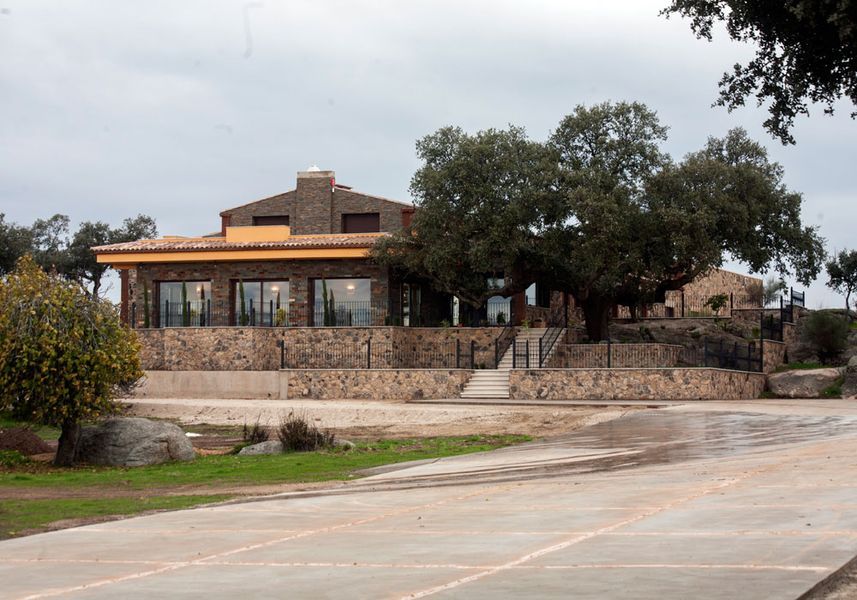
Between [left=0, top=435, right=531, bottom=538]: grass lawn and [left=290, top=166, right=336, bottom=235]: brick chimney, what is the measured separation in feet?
102

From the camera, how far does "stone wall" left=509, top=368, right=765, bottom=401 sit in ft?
124

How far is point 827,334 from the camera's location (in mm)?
44188

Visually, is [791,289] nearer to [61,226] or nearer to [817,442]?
[817,442]

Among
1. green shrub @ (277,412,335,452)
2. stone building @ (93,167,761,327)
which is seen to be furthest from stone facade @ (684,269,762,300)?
green shrub @ (277,412,335,452)

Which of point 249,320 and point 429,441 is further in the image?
point 249,320

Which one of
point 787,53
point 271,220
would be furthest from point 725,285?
point 787,53

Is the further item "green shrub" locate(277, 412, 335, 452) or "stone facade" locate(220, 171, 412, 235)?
"stone facade" locate(220, 171, 412, 235)

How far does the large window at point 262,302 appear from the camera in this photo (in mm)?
48469

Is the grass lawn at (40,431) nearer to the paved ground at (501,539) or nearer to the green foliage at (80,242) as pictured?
the paved ground at (501,539)

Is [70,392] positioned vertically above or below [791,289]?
below

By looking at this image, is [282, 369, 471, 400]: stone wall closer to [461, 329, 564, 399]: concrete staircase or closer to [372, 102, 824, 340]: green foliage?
[461, 329, 564, 399]: concrete staircase

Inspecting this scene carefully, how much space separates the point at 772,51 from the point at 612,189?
29.1m

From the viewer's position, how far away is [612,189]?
137 feet

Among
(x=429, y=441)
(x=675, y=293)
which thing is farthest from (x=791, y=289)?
(x=429, y=441)
